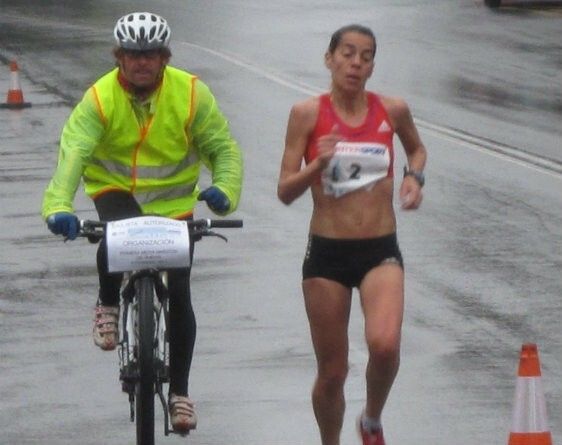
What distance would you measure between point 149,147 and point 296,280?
15.1 ft

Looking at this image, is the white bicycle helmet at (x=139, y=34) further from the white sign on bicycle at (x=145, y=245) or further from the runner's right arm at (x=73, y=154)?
the white sign on bicycle at (x=145, y=245)

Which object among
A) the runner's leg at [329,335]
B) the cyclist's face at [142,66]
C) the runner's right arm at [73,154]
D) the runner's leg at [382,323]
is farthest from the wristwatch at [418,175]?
the runner's right arm at [73,154]

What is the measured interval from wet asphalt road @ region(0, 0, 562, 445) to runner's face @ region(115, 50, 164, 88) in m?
1.77

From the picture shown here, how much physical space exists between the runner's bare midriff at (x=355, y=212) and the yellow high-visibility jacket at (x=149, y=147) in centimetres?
48

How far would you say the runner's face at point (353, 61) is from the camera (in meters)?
7.52

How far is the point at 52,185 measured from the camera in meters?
7.86

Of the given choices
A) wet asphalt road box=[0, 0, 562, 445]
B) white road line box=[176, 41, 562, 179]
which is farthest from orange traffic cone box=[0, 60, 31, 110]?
white road line box=[176, 41, 562, 179]

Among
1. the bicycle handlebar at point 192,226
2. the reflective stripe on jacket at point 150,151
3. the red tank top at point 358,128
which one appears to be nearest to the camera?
the red tank top at point 358,128

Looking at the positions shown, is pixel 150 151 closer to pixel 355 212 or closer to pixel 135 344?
pixel 135 344

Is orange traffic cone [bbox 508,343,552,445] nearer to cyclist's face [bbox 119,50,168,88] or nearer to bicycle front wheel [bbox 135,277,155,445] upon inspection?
bicycle front wheel [bbox 135,277,155,445]

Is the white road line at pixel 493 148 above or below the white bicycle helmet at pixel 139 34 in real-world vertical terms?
below

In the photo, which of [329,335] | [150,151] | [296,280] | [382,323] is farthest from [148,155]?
[296,280]

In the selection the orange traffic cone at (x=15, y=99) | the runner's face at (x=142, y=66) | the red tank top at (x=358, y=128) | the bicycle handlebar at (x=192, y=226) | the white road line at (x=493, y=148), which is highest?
the runner's face at (x=142, y=66)

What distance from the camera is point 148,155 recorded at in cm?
804
